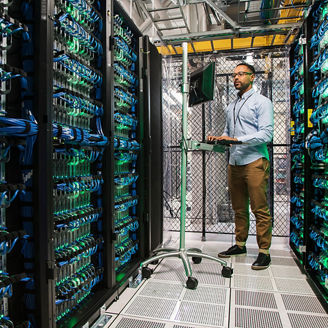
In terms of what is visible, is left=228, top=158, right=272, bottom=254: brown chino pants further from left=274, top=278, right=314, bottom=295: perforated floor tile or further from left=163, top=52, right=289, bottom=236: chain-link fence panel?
left=163, top=52, right=289, bottom=236: chain-link fence panel

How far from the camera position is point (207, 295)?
2.47 metres

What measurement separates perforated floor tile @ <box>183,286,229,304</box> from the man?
29.2 inches

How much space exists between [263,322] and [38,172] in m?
1.83

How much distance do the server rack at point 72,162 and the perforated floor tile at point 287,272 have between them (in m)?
1.41

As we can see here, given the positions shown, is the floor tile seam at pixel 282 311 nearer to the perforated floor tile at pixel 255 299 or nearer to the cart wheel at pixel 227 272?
the perforated floor tile at pixel 255 299

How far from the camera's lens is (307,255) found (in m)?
2.85

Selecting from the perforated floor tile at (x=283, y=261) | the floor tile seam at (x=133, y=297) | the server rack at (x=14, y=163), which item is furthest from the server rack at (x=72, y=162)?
the perforated floor tile at (x=283, y=261)

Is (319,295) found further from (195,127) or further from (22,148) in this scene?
(195,127)

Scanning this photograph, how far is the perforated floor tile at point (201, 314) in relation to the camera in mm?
2049

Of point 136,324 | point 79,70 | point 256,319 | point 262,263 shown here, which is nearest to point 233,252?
point 262,263

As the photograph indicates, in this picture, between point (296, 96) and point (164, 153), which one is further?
point (164, 153)


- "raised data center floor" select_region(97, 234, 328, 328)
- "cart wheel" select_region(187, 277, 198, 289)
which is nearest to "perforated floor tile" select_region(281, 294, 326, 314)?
"raised data center floor" select_region(97, 234, 328, 328)

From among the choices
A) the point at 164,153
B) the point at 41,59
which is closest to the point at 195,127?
the point at 164,153

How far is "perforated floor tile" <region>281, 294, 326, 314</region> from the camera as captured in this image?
2.23 meters
